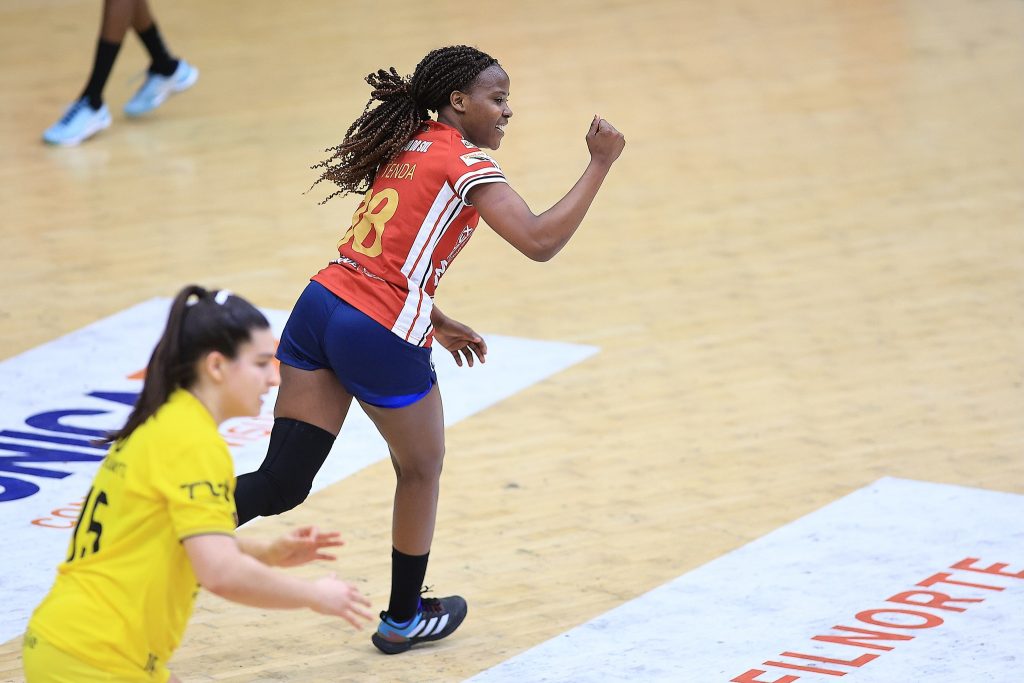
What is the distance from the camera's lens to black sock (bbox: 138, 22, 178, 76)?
34.1 ft

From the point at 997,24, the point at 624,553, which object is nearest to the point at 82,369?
the point at 624,553

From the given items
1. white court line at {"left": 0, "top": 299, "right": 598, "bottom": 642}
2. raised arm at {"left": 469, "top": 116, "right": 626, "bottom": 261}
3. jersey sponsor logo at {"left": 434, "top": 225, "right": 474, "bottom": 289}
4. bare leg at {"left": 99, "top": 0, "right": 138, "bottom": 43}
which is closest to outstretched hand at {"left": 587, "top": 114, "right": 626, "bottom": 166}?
raised arm at {"left": 469, "top": 116, "right": 626, "bottom": 261}

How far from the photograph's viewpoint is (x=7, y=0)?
13.5 meters

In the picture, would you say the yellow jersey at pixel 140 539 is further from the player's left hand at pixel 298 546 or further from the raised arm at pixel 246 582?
the player's left hand at pixel 298 546

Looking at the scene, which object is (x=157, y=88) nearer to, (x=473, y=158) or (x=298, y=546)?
(x=473, y=158)

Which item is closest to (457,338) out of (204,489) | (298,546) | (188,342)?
(298,546)

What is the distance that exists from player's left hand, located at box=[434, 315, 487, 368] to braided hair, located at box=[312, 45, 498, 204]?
0.46 metres

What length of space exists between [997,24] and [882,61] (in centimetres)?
151

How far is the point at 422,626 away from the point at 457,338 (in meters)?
0.79

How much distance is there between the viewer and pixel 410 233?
4254 millimetres

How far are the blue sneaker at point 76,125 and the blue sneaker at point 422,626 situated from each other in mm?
6205

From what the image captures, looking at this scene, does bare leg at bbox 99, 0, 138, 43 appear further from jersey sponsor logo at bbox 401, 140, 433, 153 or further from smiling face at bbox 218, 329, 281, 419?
smiling face at bbox 218, 329, 281, 419

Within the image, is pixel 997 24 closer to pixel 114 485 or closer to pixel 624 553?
pixel 624 553

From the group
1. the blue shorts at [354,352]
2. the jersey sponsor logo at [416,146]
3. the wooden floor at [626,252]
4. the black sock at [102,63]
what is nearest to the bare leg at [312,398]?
the blue shorts at [354,352]
